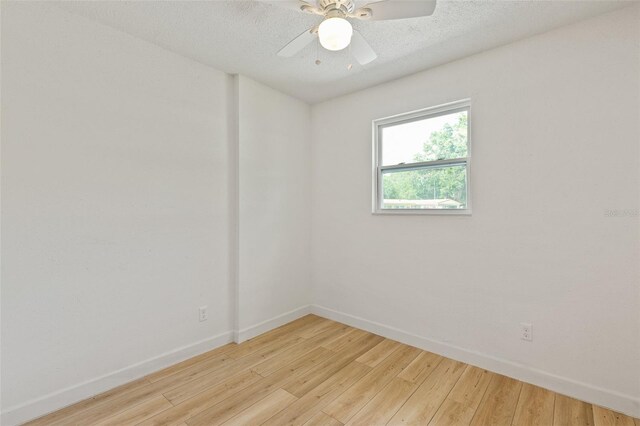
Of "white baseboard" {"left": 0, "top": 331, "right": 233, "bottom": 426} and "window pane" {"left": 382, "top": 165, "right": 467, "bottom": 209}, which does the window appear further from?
"white baseboard" {"left": 0, "top": 331, "right": 233, "bottom": 426}

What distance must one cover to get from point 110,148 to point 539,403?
3.37 m

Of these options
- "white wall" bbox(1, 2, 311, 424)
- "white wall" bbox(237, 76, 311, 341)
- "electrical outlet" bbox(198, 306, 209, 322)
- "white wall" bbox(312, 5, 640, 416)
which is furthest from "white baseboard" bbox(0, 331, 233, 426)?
"white wall" bbox(312, 5, 640, 416)

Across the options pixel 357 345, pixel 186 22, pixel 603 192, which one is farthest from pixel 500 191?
pixel 186 22

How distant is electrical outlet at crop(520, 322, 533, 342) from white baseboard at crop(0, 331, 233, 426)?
8.27 ft

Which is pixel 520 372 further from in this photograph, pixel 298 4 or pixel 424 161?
→ pixel 298 4

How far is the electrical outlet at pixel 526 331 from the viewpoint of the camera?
214 cm

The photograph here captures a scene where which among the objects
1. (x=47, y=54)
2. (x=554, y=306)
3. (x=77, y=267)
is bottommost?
(x=554, y=306)

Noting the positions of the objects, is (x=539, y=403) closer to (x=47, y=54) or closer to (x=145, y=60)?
(x=145, y=60)

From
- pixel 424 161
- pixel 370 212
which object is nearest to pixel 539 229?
pixel 424 161

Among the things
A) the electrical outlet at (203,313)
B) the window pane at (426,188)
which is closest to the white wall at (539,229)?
the window pane at (426,188)

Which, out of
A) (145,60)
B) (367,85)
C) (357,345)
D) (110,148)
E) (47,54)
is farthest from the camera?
(367,85)

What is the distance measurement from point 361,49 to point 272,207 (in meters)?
1.81

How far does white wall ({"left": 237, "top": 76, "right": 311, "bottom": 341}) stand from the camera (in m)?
2.85

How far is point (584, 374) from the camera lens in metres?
1.95
